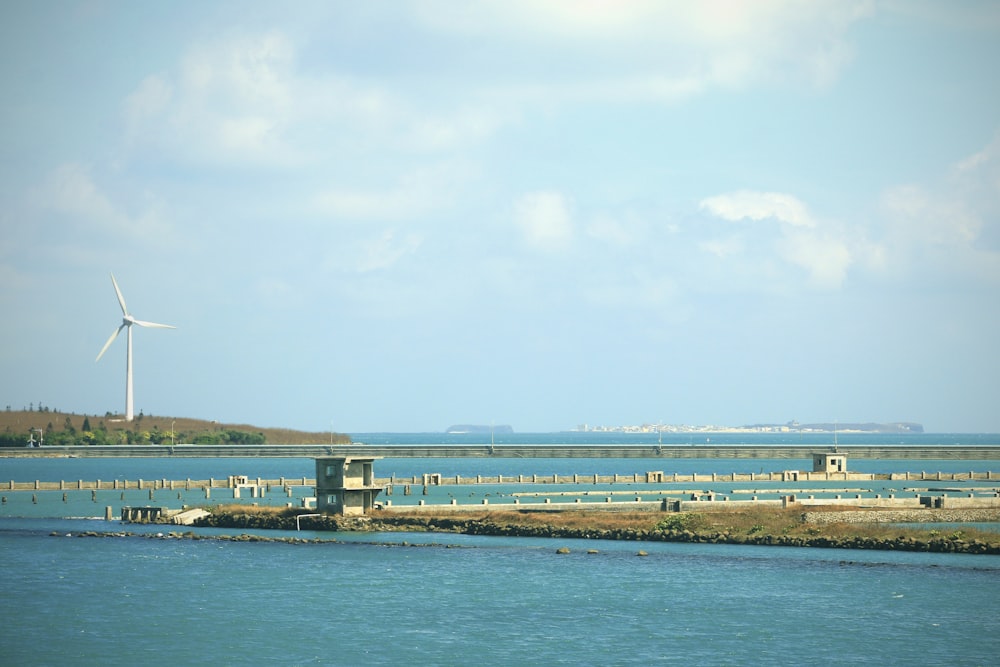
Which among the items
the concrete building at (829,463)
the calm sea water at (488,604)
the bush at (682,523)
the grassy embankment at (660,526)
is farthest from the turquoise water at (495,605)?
the concrete building at (829,463)

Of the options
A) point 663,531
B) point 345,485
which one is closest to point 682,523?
point 663,531

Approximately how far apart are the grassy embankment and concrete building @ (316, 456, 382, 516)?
48.6 inches

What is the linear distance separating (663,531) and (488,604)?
2483cm

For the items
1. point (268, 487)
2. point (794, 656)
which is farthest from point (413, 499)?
point (794, 656)

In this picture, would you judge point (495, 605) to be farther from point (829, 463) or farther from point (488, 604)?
point (829, 463)

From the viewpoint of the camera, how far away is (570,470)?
19775 cm

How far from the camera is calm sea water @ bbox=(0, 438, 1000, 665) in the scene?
50000mm

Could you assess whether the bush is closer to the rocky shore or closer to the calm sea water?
the rocky shore

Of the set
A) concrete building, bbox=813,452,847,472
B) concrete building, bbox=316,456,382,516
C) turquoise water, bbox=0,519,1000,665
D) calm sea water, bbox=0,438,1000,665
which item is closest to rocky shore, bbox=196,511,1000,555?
concrete building, bbox=316,456,382,516

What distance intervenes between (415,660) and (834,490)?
282 feet

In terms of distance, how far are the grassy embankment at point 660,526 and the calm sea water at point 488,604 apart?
2392mm

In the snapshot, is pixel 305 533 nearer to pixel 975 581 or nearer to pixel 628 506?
pixel 628 506

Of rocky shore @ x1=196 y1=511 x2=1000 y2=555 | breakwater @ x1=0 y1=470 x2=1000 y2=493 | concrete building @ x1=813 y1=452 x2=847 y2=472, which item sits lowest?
rocky shore @ x1=196 y1=511 x2=1000 y2=555

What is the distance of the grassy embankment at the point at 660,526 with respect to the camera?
75.6m
